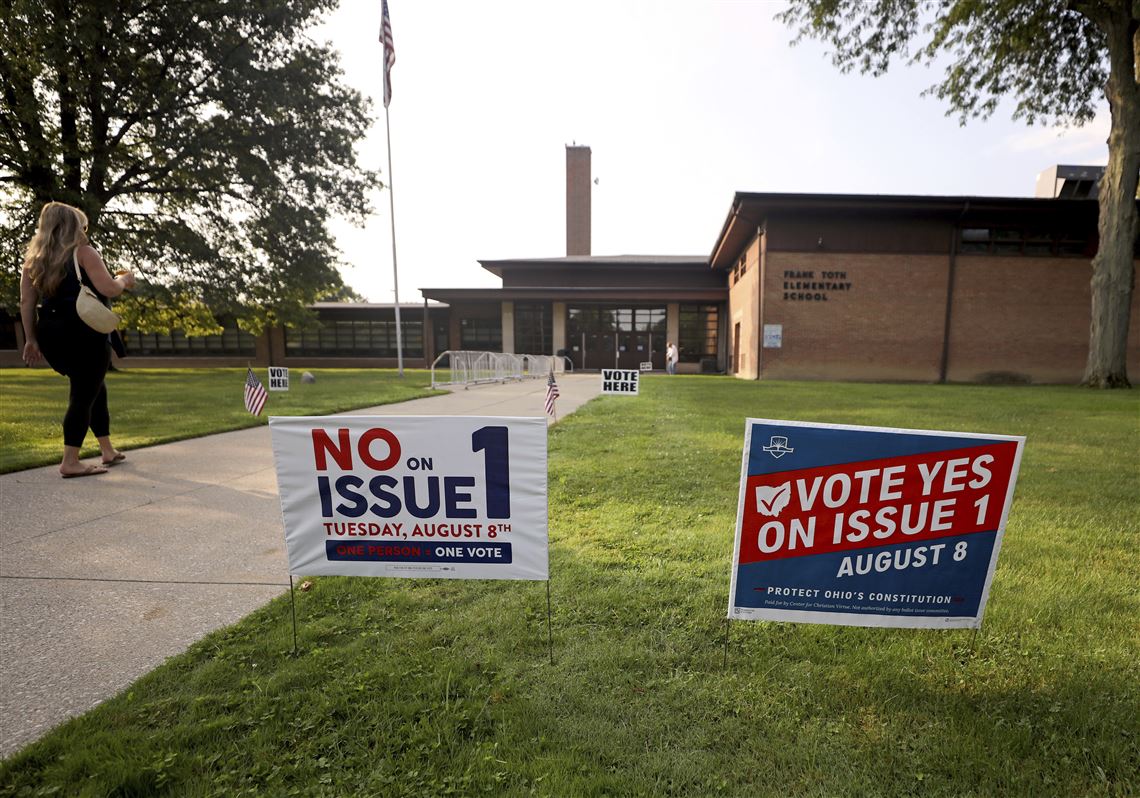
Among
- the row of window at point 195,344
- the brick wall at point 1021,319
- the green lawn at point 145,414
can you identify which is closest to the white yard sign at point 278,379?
the green lawn at point 145,414

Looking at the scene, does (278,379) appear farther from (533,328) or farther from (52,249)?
(533,328)

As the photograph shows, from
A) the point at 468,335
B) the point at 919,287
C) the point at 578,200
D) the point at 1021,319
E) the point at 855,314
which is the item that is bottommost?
the point at 468,335

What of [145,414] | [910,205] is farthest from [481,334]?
[145,414]

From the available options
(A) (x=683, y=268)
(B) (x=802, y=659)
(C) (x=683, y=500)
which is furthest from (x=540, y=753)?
(A) (x=683, y=268)

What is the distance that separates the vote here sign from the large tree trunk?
22.8 metres

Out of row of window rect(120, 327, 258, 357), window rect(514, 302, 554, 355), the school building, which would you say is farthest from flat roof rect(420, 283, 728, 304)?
row of window rect(120, 327, 258, 357)

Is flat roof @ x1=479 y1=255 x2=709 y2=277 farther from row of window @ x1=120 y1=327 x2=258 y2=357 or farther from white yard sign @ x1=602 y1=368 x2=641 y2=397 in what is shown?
white yard sign @ x1=602 y1=368 x2=641 y2=397

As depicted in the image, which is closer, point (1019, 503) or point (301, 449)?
point (301, 449)

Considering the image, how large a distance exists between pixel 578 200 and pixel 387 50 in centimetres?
2426

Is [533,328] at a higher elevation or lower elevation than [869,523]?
higher

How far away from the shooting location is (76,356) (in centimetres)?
452

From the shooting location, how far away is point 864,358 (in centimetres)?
2161

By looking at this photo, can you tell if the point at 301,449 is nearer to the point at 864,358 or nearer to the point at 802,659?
the point at 802,659

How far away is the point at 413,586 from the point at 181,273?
72.0ft
